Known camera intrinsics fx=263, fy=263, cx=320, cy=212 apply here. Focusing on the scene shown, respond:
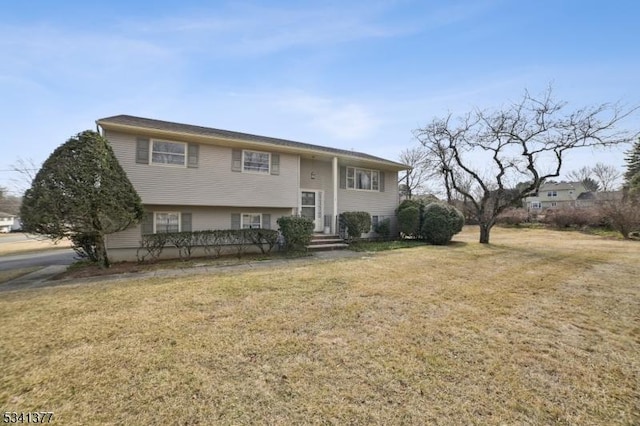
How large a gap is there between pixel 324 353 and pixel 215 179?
30.5 ft

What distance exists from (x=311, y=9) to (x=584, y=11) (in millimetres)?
9215

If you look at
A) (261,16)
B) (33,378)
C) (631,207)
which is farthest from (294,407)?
(631,207)

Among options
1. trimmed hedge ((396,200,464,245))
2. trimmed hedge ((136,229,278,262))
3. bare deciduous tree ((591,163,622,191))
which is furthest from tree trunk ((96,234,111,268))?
bare deciduous tree ((591,163,622,191))

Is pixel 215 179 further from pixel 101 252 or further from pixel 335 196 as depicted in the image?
pixel 335 196

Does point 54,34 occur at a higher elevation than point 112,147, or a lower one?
higher

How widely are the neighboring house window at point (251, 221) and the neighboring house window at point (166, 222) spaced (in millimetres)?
2600

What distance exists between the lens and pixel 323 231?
45.5ft

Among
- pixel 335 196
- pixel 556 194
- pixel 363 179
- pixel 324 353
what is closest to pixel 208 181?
pixel 335 196

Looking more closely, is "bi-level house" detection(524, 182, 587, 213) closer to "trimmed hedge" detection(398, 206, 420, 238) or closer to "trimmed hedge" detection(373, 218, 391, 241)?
"trimmed hedge" detection(398, 206, 420, 238)

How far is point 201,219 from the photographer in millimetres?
11172

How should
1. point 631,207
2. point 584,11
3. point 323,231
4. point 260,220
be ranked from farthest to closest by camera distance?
point 631,207
point 323,231
point 260,220
point 584,11

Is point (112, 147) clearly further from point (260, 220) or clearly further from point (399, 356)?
point (399, 356)

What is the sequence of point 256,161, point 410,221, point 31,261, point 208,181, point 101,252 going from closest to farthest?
1. point 101,252
2. point 208,181
3. point 31,261
4. point 256,161
5. point 410,221

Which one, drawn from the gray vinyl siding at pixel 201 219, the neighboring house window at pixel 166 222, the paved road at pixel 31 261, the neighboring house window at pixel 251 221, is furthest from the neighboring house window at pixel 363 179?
the paved road at pixel 31 261
